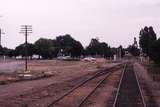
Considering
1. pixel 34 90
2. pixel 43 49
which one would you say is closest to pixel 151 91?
pixel 34 90

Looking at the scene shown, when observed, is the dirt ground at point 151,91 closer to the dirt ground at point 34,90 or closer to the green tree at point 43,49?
the dirt ground at point 34,90

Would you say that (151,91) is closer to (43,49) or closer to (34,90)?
(34,90)

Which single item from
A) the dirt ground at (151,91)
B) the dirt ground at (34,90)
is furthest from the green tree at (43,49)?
the dirt ground at (151,91)

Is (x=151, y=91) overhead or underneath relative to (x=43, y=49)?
underneath

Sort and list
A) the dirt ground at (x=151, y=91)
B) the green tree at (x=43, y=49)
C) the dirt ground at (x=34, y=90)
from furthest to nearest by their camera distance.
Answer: the green tree at (x=43, y=49)
the dirt ground at (x=151, y=91)
the dirt ground at (x=34, y=90)

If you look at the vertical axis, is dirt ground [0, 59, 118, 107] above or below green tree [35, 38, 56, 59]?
below

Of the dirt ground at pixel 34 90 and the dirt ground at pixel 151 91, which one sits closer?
the dirt ground at pixel 34 90

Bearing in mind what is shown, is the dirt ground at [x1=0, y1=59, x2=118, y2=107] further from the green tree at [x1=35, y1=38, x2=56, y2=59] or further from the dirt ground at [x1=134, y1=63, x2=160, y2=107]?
the green tree at [x1=35, y1=38, x2=56, y2=59]

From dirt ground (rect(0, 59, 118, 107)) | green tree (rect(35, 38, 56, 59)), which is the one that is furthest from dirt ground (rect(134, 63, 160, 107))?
green tree (rect(35, 38, 56, 59))

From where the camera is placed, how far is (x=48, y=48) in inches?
7308

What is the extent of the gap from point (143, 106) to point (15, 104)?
563cm

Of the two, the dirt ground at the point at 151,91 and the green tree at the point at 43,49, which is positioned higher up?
the green tree at the point at 43,49

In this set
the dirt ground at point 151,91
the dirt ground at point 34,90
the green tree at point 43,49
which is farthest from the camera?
the green tree at point 43,49

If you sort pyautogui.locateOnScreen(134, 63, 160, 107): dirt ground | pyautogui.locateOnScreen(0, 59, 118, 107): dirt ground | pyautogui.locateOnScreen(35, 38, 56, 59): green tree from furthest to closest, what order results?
pyautogui.locateOnScreen(35, 38, 56, 59): green tree
pyautogui.locateOnScreen(134, 63, 160, 107): dirt ground
pyautogui.locateOnScreen(0, 59, 118, 107): dirt ground
